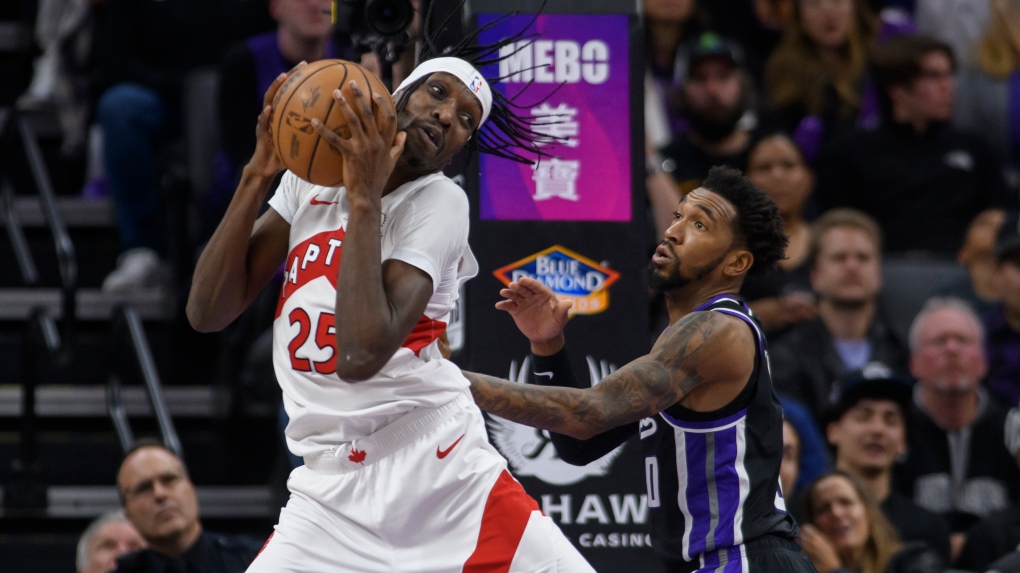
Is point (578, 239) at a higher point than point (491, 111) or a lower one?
lower

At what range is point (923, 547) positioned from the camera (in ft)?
21.7

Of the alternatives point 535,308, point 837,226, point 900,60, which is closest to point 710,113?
point 837,226

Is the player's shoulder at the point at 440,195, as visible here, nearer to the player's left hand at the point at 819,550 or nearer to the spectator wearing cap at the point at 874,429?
the player's left hand at the point at 819,550

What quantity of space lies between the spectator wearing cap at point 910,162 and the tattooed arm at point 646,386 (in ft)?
16.6

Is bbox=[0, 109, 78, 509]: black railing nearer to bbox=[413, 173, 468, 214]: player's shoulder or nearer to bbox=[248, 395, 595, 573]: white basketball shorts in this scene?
bbox=[248, 395, 595, 573]: white basketball shorts

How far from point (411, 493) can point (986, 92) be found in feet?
23.9

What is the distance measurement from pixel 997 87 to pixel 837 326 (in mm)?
2733

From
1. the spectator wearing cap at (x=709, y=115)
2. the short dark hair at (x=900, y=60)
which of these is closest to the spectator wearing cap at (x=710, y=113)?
the spectator wearing cap at (x=709, y=115)

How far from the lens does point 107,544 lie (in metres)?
7.03

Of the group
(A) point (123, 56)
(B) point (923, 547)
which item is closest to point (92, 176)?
(A) point (123, 56)

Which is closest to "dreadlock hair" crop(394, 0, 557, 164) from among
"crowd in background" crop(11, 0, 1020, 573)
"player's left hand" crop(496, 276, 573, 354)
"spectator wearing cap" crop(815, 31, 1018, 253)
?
"player's left hand" crop(496, 276, 573, 354)

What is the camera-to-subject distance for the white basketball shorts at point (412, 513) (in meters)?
4.18

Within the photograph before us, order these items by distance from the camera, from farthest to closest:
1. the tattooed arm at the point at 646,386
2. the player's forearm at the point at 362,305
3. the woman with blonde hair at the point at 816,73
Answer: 1. the woman with blonde hair at the point at 816,73
2. the tattooed arm at the point at 646,386
3. the player's forearm at the point at 362,305

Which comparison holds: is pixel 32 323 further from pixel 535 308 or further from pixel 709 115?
pixel 535 308
